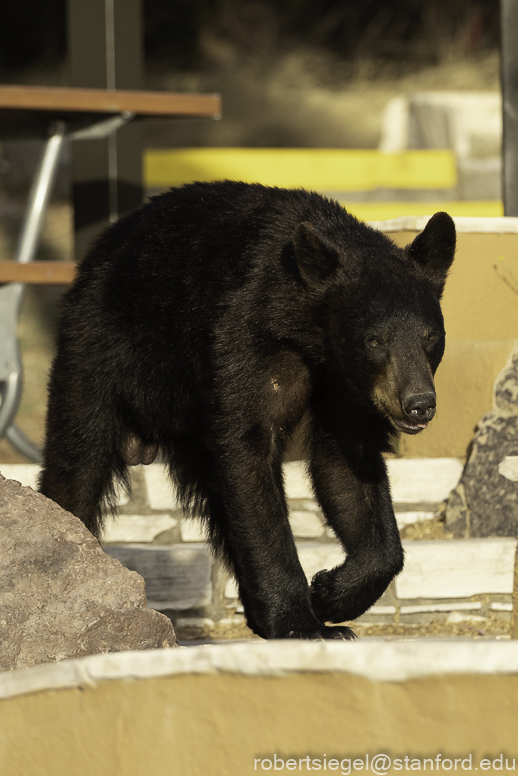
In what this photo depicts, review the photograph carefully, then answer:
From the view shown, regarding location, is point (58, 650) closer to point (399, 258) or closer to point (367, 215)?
point (399, 258)

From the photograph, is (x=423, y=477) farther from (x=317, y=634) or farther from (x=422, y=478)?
(x=317, y=634)

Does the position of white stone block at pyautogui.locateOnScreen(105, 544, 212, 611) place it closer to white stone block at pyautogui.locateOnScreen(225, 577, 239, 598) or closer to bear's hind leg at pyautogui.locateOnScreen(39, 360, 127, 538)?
white stone block at pyautogui.locateOnScreen(225, 577, 239, 598)

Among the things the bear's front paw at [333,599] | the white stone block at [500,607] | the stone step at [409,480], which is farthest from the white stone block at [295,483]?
the bear's front paw at [333,599]

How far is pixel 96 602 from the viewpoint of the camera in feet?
9.55

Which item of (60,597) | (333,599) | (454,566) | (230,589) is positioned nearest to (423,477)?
(454,566)

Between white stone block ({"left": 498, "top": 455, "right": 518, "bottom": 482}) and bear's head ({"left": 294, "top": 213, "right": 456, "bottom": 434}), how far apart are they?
6.55ft

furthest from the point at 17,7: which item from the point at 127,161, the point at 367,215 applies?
the point at 127,161

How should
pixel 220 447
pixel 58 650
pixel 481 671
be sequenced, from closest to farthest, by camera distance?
1. pixel 481 671
2. pixel 58 650
3. pixel 220 447

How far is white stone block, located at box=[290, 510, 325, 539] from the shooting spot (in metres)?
5.71

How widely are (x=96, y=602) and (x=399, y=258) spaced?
150cm

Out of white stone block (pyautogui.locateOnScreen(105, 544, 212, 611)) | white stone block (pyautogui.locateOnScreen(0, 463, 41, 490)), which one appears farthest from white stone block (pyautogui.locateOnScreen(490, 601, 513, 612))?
white stone block (pyautogui.locateOnScreen(0, 463, 41, 490))

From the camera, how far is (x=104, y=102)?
623cm

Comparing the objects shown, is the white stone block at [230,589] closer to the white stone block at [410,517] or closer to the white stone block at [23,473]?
the white stone block at [410,517]

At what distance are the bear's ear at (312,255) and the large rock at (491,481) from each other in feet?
7.49
